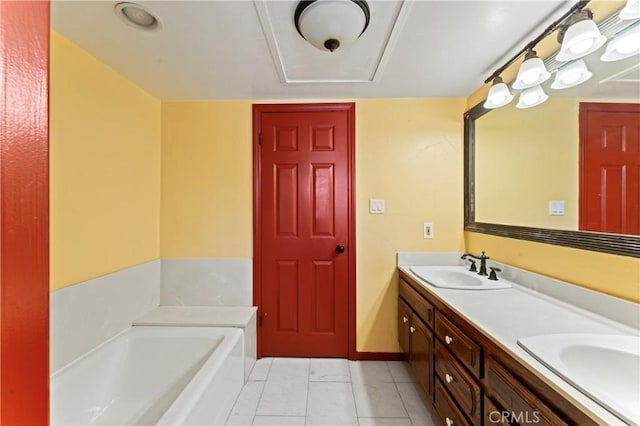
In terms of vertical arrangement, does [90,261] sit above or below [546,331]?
above

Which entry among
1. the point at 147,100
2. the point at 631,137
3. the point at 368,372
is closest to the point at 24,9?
the point at 631,137

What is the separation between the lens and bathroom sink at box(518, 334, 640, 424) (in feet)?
2.72

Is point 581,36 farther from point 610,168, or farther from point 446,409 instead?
point 446,409

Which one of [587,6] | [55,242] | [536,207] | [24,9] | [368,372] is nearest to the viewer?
[24,9]

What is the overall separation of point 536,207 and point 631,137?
1.92ft

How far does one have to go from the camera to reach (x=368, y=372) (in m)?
2.19

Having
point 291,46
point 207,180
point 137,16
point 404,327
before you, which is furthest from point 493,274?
point 137,16

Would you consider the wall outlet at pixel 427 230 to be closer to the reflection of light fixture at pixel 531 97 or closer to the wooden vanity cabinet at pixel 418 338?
the wooden vanity cabinet at pixel 418 338

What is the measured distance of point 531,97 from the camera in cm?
159

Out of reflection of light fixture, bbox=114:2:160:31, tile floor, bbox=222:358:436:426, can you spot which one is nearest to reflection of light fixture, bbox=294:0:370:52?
reflection of light fixture, bbox=114:2:160:31

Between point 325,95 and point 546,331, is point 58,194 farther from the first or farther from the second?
point 546,331

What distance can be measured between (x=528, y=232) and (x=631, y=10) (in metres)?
1.06

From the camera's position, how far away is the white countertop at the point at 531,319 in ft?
2.60

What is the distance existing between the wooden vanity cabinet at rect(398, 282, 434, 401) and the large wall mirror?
75 centimetres
